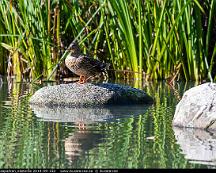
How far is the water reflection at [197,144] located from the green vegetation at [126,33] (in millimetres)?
4656

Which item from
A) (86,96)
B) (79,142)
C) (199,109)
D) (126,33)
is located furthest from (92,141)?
(126,33)

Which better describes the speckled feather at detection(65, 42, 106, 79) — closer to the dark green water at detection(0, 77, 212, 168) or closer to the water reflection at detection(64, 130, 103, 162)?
the dark green water at detection(0, 77, 212, 168)

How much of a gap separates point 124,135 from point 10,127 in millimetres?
1218

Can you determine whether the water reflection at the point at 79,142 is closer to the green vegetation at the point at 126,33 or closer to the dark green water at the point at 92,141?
the dark green water at the point at 92,141

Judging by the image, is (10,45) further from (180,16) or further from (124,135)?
(124,135)

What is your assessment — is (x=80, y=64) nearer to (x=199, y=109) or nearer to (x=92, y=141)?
(x=199, y=109)

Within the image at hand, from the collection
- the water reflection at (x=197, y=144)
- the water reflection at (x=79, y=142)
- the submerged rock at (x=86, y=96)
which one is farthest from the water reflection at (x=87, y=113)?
the water reflection at (x=197, y=144)

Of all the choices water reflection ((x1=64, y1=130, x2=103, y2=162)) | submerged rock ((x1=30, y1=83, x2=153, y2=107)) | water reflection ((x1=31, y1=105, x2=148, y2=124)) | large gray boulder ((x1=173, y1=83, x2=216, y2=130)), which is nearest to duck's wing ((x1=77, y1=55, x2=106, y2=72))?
submerged rock ((x1=30, y1=83, x2=153, y2=107))

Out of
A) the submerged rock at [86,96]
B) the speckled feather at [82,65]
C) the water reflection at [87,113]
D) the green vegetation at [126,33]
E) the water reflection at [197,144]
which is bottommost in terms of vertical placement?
the water reflection at [197,144]

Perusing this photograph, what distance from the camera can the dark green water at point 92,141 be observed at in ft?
17.4

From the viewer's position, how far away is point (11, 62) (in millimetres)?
12992

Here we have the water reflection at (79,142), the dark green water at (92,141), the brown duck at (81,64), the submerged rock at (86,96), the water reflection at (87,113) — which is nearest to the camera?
the dark green water at (92,141)

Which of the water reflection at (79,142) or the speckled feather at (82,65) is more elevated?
the speckled feather at (82,65)

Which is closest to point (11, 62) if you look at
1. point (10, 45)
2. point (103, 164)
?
point (10, 45)
